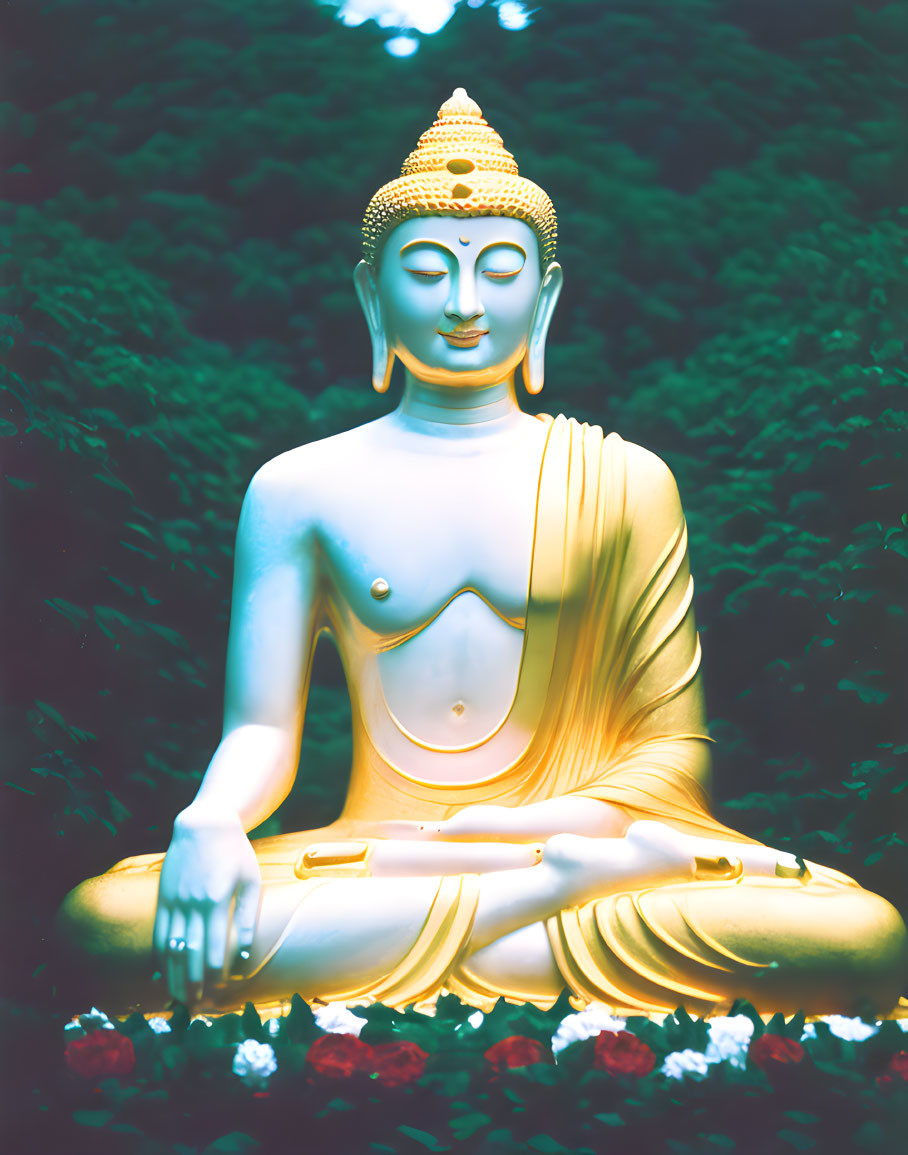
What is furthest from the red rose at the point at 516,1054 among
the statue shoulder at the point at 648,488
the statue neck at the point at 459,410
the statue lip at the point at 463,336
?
the statue lip at the point at 463,336

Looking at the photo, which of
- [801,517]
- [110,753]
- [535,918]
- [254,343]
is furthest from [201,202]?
[535,918]

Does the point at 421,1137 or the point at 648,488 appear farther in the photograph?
the point at 648,488

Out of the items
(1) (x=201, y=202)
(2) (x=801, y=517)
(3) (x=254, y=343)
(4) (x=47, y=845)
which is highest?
(1) (x=201, y=202)

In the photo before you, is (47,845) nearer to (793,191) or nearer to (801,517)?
(801,517)

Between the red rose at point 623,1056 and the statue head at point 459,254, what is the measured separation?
6.50 ft

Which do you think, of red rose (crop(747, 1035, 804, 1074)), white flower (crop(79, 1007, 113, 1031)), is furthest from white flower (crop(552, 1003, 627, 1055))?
white flower (crop(79, 1007, 113, 1031))

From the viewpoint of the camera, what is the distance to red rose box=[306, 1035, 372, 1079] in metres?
4.22

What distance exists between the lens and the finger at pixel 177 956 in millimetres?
4574

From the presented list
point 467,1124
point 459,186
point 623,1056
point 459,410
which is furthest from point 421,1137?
point 459,186

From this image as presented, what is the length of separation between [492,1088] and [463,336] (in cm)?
211

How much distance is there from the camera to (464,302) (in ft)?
17.1

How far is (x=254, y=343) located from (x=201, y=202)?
1.67 feet

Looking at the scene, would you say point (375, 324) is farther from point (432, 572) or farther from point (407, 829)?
point (407, 829)

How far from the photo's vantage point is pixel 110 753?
20.1ft
